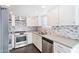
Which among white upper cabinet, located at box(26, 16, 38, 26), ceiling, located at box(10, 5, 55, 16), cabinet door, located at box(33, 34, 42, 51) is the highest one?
ceiling, located at box(10, 5, 55, 16)

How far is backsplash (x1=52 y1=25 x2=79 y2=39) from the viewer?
198 centimetres

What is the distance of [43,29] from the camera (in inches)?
74.8

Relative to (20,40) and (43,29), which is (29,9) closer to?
(43,29)

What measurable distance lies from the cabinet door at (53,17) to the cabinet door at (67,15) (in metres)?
0.08

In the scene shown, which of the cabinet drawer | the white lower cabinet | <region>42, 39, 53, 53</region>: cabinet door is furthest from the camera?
the white lower cabinet

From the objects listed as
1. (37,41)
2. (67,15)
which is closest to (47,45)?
(37,41)

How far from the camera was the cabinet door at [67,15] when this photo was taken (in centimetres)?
183

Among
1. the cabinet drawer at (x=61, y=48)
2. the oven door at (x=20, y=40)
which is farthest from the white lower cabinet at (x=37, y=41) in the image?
the cabinet drawer at (x=61, y=48)

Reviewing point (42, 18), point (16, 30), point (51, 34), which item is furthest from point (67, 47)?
point (16, 30)

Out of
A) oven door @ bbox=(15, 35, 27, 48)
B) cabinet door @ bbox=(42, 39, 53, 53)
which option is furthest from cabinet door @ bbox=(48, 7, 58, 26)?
oven door @ bbox=(15, 35, 27, 48)

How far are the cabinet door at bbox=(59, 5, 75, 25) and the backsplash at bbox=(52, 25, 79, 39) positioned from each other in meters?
0.10

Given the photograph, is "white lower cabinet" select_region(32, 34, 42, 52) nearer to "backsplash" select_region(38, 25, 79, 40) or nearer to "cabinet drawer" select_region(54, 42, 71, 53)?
"backsplash" select_region(38, 25, 79, 40)

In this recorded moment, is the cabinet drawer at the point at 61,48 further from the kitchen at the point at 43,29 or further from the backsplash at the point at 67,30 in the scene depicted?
the backsplash at the point at 67,30

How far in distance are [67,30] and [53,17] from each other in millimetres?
376
